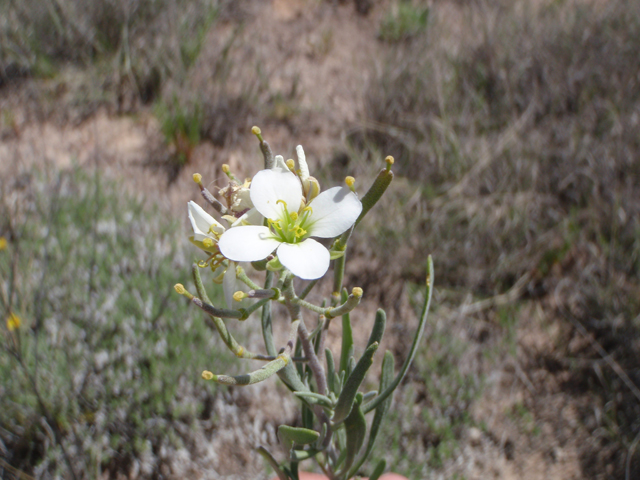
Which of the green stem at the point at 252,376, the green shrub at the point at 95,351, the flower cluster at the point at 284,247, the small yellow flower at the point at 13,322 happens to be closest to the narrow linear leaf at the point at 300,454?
the flower cluster at the point at 284,247

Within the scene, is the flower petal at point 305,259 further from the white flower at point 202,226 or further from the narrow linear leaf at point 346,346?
the narrow linear leaf at point 346,346

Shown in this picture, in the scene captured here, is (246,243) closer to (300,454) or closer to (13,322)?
(300,454)

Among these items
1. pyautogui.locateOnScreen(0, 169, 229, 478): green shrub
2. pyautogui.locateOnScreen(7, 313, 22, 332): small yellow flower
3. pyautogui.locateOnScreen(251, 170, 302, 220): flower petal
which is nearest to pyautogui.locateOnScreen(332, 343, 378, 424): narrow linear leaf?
pyautogui.locateOnScreen(251, 170, 302, 220): flower petal

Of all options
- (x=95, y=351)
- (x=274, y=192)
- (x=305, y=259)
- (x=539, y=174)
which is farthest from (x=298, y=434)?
(x=539, y=174)

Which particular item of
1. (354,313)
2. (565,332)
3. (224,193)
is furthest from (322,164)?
(224,193)

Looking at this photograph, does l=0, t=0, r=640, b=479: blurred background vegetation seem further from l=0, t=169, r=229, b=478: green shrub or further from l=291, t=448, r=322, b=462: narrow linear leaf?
l=291, t=448, r=322, b=462: narrow linear leaf

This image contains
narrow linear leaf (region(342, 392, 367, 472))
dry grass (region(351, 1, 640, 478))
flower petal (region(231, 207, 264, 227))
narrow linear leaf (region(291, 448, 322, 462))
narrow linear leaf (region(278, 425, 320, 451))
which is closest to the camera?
flower petal (region(231, 207, 264, 227))
